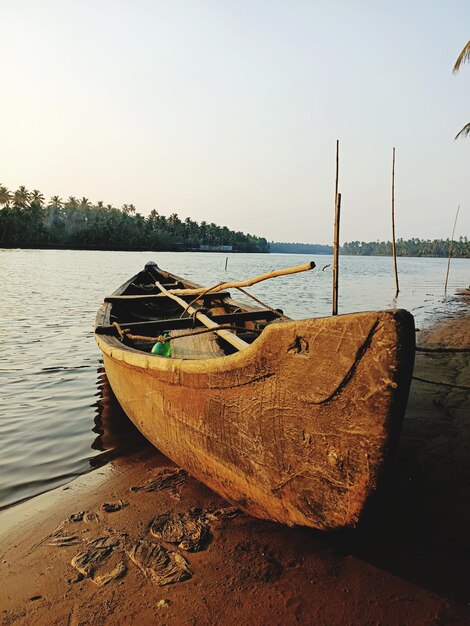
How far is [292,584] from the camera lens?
1.74 meters

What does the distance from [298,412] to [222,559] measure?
2.97ft

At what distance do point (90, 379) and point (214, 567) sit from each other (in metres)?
4.17

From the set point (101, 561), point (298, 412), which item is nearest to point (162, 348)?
point (101, 561)

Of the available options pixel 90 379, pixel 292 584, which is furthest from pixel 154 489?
pixel 90 379

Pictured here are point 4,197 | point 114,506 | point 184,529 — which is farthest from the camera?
point 4,197

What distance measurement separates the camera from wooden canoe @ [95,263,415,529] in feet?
4.71

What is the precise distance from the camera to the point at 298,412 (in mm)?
1663

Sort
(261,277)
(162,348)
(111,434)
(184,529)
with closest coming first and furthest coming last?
(184,529)
(261,277)
(162,348)
(111,434)

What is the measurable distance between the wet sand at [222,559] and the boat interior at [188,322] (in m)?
1.14

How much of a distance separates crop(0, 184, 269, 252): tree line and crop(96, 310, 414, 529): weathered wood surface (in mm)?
70860

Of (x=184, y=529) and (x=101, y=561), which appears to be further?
(x=184, y=529)

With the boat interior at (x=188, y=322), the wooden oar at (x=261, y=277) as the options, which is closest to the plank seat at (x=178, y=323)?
the boat interior at (x=188, y=322)

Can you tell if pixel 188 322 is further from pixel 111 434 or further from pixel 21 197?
pixel 21 197

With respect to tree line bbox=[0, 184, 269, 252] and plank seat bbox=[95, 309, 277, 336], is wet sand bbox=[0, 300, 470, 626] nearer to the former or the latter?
plank seat bbox=[95, 309, 277, 336]
